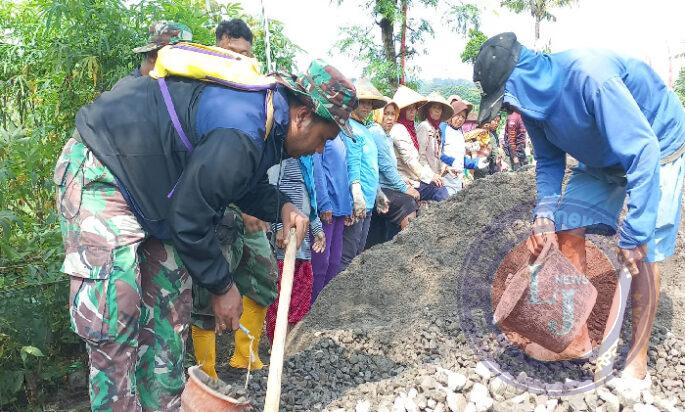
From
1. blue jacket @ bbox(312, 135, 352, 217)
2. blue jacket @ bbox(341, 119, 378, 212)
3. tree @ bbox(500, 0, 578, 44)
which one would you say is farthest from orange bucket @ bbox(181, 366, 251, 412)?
tree @ bbox(500, 0, 578, 44)

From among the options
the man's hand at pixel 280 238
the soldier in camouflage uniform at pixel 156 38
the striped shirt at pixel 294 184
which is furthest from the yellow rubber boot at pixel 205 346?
the soldier in camouflage uniform at pixel 156 38

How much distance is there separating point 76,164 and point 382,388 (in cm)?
166

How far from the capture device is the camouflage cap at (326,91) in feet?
7.06

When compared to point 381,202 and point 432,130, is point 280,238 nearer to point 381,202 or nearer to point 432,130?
point 381,202

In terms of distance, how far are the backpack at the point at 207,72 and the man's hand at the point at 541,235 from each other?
166 cm

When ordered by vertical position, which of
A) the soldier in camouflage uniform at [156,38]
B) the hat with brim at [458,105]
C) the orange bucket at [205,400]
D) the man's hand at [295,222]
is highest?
the soldier in camouflage uniform at [156,38]

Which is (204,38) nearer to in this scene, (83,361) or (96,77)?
(96,77)

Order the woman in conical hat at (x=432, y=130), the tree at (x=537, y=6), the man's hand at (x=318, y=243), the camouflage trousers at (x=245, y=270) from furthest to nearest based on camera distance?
the tree at (x=537, y=6)
the woman in conical hat at (x=432, y=130)
the man's hand at (x=318, y=243)
the camouflage trousers at (x=245, y=270)

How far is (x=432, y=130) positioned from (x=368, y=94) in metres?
1.74

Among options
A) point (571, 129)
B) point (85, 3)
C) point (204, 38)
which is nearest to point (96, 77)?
point (85, 3)

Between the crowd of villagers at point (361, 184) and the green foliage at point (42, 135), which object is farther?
the crowd of villagers at point (361, 184)

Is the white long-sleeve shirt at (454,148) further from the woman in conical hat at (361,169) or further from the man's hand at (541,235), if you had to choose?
the man's hand at (541,235)

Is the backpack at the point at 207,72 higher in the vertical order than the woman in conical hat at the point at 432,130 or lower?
higher

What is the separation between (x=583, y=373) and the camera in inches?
119
